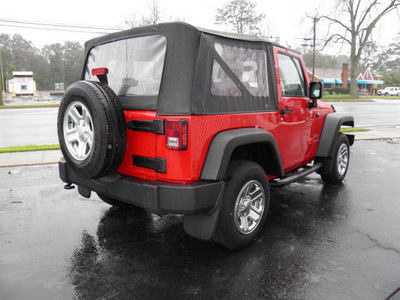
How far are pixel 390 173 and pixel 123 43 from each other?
561 centimetres

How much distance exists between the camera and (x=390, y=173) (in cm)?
618

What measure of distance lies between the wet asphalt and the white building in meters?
49.2

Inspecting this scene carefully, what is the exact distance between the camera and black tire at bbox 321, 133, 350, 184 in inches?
197

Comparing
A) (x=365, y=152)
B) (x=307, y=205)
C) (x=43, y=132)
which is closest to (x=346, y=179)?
(x=307, y=205)

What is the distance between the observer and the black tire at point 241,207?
291cm

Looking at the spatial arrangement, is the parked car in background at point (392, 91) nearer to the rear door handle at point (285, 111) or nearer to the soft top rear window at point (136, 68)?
the rear door handle at point (285, 111)

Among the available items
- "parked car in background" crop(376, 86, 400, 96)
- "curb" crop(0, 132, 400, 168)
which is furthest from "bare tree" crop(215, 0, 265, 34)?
"curb" crop(0, 132, 400, 168)

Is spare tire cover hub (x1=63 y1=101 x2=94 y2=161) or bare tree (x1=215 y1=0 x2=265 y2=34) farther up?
bare tree (x1=215 y1=0 x2=265 y2=34)

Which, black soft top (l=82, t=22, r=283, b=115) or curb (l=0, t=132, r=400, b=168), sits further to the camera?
curb (l=0, t=132, r=400, b=168)

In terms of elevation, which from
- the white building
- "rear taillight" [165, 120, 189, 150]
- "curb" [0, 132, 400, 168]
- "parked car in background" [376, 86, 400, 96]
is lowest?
"curb" [0, 132, 400, 168]

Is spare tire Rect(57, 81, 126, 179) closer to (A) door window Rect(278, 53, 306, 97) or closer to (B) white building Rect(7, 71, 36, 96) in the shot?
(A) door window Rect(278, 53, 306, 97)

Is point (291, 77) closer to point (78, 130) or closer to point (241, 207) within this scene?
point (241, 207)

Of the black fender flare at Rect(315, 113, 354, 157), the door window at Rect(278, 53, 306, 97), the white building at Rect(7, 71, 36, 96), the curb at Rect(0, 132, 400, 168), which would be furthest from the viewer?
the white building at Rect(7, 71, 36, 96)

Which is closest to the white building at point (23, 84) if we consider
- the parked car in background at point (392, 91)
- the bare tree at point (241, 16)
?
the bare tree at point (241, 16)
